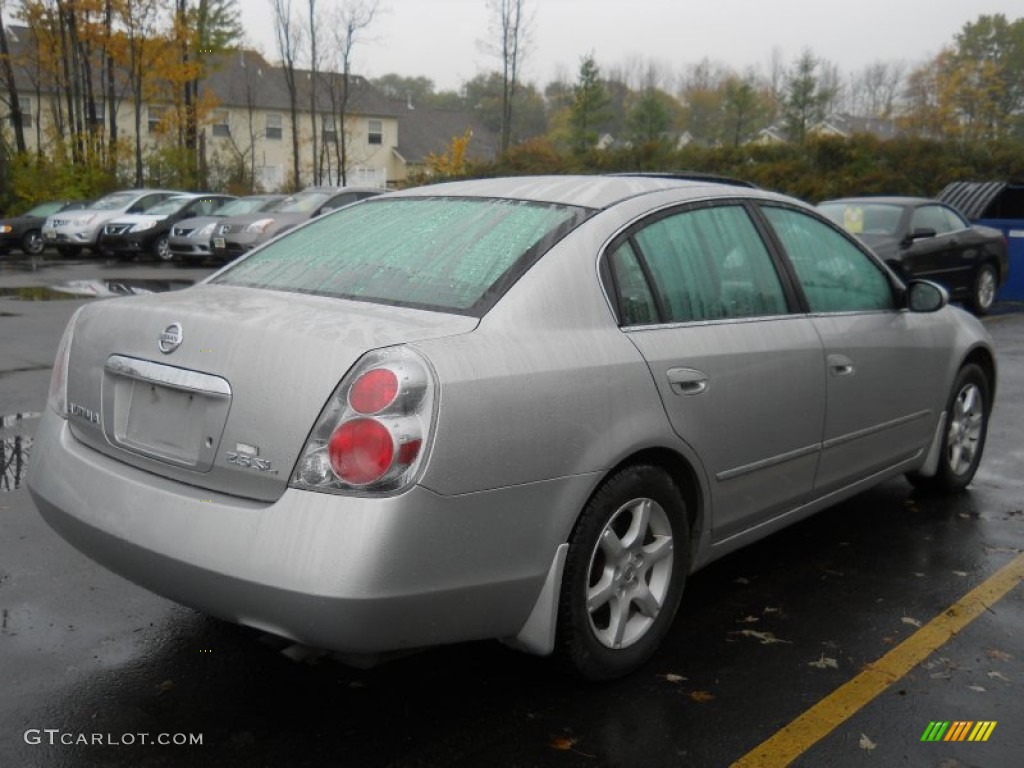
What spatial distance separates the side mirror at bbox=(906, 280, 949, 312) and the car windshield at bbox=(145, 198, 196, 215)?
2160 cm

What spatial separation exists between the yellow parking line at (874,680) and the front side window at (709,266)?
1.32 meters

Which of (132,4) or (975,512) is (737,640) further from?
(132,4)

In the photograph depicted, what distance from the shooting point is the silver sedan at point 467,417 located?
2.68m

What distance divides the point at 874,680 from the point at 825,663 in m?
0.18

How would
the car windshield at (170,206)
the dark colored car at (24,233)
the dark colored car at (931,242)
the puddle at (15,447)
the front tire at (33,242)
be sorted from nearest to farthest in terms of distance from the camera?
the puddle at (15,447) < the dark colored car at (931,242) < the car windshield at (170,206) < the dark colored car at (24,233) < the front tire at (33,242)

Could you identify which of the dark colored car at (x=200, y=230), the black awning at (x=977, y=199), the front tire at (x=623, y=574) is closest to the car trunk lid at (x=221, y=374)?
the front tire at (x=623, y=574)

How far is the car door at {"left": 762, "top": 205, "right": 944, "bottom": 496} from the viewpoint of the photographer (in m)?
4.27

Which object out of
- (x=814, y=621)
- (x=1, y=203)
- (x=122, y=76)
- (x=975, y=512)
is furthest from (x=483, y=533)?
(x=122, y=76)

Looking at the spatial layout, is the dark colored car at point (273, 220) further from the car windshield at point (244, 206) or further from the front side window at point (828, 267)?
the front side window at point (828, 267)

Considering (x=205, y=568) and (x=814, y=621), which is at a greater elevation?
(x=205, y=568)

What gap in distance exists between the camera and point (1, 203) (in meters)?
30.1

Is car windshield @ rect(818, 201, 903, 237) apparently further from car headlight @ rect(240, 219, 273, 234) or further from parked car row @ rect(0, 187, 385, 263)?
car headlight @ rect(240, 219, 273, 234)

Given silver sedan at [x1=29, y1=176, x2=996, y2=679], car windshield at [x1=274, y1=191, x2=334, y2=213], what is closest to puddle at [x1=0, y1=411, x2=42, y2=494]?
silver sedan at [x1=29, y1=176, x2=996, y2=679]

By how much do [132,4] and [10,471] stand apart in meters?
28.7
